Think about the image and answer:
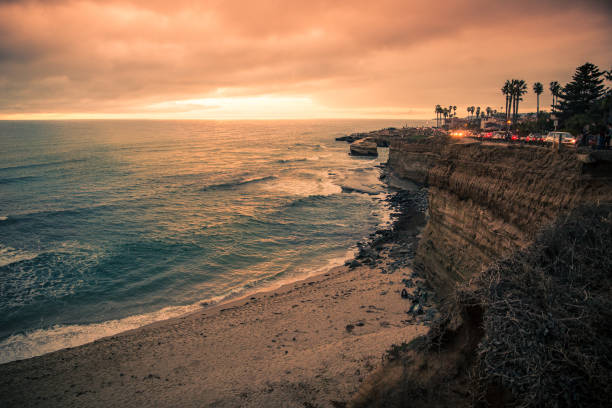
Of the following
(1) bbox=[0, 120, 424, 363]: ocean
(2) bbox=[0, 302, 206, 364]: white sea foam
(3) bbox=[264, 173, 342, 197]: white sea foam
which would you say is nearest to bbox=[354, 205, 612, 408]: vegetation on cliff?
(2) bbox=[0, 302, 206, 364]: white sea foam

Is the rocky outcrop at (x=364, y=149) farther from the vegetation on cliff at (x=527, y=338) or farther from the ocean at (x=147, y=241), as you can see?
the vegetation on cliff at (x=527, y=338)

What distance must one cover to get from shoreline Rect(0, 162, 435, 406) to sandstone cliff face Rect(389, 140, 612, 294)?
274 centimetres

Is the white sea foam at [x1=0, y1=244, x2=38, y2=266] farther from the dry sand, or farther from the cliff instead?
the cliff

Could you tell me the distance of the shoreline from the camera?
10.2 m

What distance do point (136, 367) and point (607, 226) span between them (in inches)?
625

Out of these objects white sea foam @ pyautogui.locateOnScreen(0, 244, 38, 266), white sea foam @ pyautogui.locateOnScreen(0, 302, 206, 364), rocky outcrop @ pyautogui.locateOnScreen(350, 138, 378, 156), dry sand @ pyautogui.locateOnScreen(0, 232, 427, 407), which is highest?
rocky outcrop @ pyautogui.locateOnScreen(350, 138, 378, 156)

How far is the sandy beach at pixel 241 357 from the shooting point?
1017cm

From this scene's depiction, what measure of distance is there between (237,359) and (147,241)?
726 inches

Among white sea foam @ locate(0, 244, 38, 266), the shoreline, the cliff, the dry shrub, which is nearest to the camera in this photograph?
the dry shrub

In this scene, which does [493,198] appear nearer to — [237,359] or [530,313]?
[530,313]

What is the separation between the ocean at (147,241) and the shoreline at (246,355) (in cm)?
225

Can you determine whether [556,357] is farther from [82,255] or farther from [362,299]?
[82,255]

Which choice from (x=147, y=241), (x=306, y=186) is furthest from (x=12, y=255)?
(x=306, y=186)

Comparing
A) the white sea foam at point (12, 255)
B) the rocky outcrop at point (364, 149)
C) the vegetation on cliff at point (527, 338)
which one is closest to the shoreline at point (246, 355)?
the vegetation on cliff at point (527, 338)
